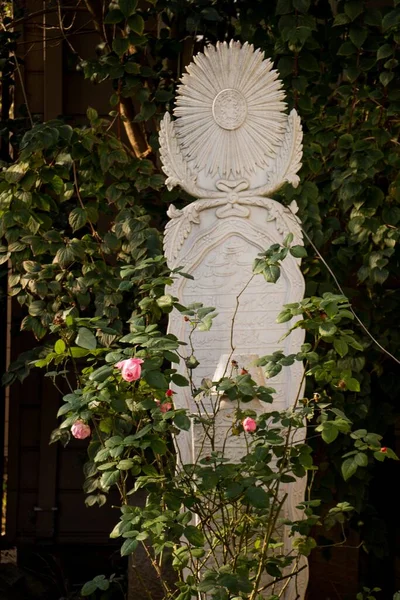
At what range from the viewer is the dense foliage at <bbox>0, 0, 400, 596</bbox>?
473 centimetres

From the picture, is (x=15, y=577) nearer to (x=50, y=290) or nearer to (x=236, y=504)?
(x=50, y=290)

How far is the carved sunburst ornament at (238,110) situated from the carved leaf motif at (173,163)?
89 mm

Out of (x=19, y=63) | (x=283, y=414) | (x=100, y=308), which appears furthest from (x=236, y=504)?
(x=19, y=63)

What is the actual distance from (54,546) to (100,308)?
191 cm

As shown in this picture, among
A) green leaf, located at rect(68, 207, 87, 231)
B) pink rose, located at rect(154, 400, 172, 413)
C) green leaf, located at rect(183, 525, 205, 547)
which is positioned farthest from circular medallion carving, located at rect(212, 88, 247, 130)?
green leaf, located at rect(183, 525, 205, 547)

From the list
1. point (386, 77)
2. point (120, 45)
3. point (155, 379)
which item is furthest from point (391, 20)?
point (155, 379)

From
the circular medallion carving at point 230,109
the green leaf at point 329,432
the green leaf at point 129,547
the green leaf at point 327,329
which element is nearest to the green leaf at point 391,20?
the circular medallion carving at point 230,109

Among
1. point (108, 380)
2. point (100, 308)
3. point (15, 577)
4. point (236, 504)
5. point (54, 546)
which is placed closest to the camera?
point (108, 380)

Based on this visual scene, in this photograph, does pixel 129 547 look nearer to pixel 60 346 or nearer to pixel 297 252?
pixel 60 346

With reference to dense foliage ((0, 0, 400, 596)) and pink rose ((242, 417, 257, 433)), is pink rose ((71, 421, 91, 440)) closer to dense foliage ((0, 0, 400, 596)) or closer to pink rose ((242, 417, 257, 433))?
pink rose ((242, 417, 257, 433))

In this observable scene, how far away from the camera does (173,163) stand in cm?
448

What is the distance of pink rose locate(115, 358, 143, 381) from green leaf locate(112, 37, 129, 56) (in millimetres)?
1894

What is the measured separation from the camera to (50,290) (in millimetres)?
4848

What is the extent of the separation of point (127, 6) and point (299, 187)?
1041 mm
